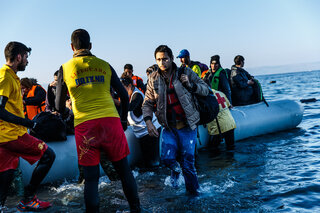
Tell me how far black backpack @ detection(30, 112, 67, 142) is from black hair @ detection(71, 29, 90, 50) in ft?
8.02

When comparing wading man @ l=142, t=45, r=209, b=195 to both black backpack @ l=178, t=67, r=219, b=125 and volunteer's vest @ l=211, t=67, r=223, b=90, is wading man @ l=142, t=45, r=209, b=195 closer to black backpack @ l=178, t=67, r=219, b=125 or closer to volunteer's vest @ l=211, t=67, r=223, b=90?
black backpack @ l=178, t=67, r=219, b=125

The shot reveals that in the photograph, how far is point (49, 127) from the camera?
5.43 m

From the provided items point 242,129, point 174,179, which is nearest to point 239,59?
point 242,129

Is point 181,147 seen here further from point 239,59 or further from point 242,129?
point 239,59

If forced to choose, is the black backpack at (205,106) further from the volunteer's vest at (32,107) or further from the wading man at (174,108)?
the volunteer's vest at (32,107)

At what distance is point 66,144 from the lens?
5590 mm

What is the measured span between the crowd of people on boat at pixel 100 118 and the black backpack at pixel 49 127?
0.40 metres

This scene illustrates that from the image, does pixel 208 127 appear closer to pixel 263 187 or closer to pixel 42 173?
pixel 263 187

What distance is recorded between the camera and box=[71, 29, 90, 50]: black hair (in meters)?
3.33

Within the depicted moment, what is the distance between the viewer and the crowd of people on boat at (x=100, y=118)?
3.21m

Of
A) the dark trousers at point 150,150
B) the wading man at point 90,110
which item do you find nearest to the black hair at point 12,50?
the wading man at point 90,110

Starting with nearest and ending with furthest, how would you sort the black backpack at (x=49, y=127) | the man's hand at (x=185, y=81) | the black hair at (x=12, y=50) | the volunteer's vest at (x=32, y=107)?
1. the black hair at (x=12, y=50)
2. the man's hand at (x=185, y=81)
3. the black backpack at (x=49, y=127)
4. the volunteer's vest at (x=32, y=107)

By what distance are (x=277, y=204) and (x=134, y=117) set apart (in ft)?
9.37

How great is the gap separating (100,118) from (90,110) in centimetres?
13
